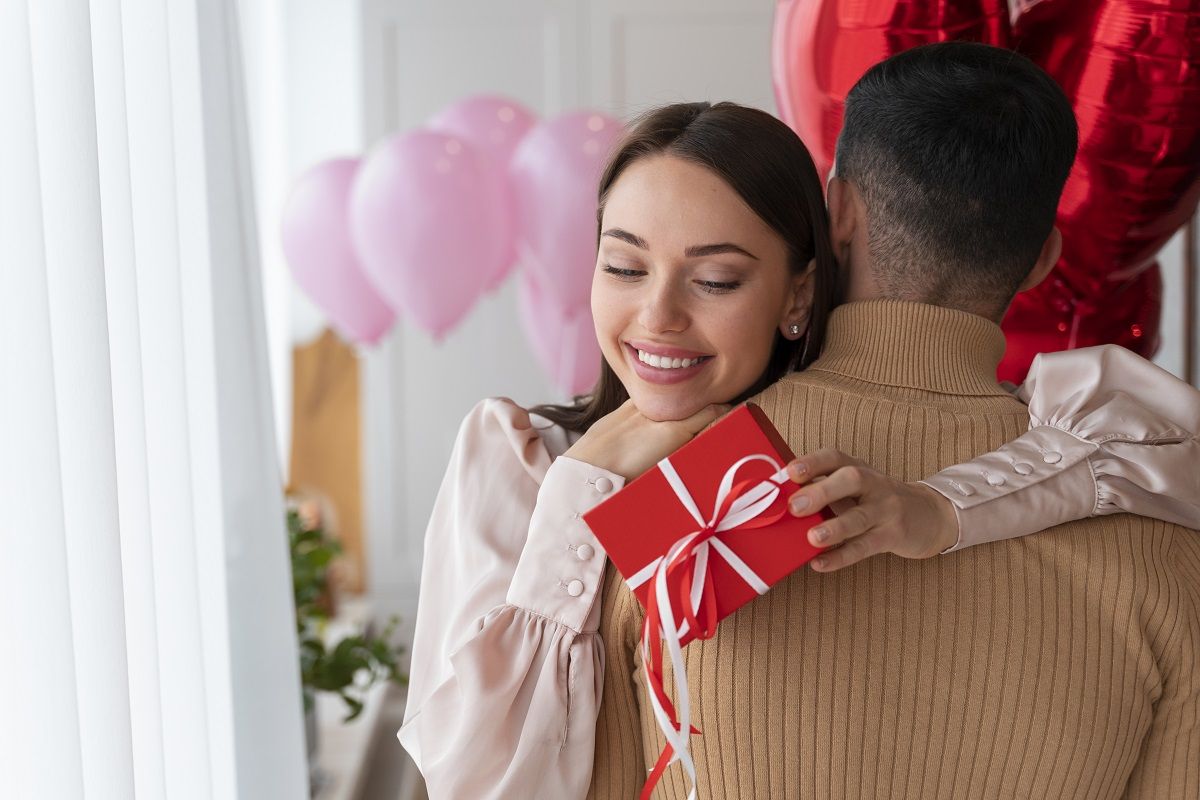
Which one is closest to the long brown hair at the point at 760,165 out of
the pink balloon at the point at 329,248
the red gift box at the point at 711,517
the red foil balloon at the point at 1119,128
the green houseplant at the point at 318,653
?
the red gift box at the point at 711,517

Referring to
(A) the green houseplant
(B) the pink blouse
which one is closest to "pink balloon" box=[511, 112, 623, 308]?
(A) the green houseplant

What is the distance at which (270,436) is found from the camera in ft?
4.41

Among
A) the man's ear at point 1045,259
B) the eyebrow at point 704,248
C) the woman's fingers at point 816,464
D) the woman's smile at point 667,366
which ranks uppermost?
the eyebrow at point 704,248

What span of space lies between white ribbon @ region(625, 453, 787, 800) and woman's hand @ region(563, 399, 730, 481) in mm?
126

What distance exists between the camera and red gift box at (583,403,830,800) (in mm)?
735

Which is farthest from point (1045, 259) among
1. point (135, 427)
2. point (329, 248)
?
point (329, 248)

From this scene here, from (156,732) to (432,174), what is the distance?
1.84 meters

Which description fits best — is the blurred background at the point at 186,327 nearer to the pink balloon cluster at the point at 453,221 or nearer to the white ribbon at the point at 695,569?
the white ribbon at the point at 695,569

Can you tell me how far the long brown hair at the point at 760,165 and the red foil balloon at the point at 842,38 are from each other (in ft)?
1.24

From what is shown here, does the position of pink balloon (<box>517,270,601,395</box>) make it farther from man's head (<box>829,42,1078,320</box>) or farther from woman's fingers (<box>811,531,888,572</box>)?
woman's fingers (<box>811,531,888,572</box>)

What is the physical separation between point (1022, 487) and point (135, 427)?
2.39ft

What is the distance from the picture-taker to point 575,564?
88 centimetres

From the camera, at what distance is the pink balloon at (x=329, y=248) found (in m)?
2.97

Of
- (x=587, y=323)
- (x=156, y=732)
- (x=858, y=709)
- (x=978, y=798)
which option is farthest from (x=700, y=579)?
(x=587, y=323)
